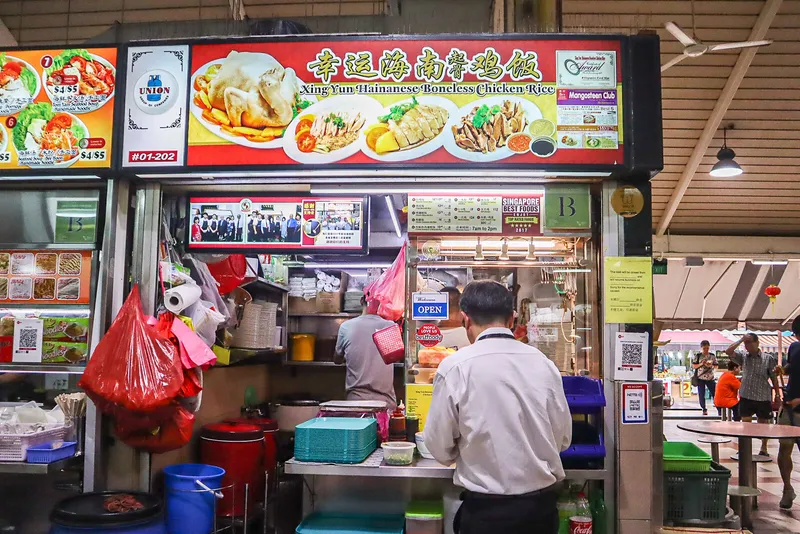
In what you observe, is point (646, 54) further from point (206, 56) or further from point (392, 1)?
point (392, 1)

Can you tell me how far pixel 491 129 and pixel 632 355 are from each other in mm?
1478

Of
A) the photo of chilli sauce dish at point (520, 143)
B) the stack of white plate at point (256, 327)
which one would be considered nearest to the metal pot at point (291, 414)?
the stack of white plate at point (256, 327)

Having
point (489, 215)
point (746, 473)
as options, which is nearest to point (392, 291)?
point (489, 215)

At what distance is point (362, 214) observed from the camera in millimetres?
4203

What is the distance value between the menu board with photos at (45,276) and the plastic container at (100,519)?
3.91 feet

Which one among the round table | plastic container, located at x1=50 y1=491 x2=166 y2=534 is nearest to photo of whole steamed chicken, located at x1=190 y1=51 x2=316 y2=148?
plastic container, located at x1=50 y1=491 x2=166 y2=534

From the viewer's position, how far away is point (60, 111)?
3.91 m

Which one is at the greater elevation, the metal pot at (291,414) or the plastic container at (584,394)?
the plastic container at (584,394)

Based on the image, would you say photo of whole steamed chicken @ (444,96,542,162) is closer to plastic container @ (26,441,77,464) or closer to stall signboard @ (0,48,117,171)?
stall signboard @ (0,48,117,171)

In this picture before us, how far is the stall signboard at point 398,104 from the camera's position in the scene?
3607 millimetres

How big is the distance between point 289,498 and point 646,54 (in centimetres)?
445

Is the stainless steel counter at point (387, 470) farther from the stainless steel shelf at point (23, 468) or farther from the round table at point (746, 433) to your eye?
the round table at point (746, 433)

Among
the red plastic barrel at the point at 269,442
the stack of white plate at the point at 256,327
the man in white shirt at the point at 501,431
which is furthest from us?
the stack of white plate at the point at 256,327

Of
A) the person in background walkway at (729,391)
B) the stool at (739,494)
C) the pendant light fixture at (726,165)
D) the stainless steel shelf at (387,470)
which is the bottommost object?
the stool at (739,494)
